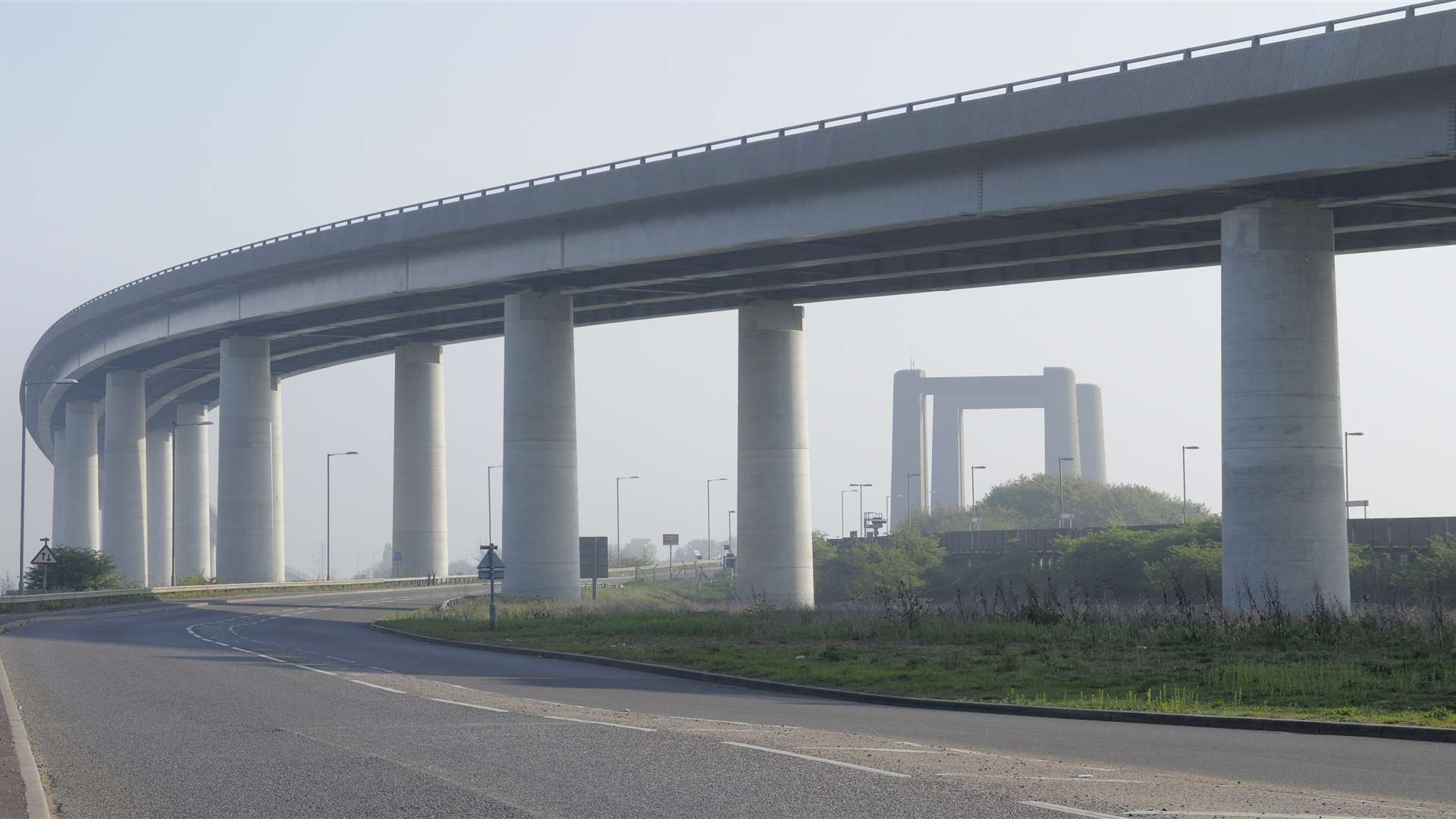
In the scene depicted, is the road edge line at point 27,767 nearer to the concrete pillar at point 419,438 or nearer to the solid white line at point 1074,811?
the solid white line at point 1074,811

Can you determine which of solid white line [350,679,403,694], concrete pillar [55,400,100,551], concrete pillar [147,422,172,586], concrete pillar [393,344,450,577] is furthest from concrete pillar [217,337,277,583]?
solid white line [350,679,403,694]

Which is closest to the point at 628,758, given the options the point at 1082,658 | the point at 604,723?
the point at 604,723

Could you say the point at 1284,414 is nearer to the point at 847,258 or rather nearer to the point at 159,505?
the point at 847,258

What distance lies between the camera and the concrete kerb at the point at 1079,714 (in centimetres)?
1806

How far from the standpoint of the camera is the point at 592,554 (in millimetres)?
61750

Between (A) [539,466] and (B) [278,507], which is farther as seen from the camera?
(B) [278,507]

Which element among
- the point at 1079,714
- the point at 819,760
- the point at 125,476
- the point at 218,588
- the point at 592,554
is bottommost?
the point at 218,588

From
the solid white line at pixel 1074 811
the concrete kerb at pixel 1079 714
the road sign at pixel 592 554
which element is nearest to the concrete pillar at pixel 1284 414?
the concrete kerb at pixel 1079 714

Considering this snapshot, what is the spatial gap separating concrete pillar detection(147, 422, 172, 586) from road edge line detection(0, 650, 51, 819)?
10065 centimetres

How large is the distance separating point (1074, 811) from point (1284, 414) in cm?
2955

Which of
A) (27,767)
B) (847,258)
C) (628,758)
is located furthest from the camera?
(847,258)

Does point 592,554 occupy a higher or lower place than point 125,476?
lower

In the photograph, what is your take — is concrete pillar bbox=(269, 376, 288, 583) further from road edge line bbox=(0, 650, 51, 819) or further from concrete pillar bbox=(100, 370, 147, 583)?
road edge line bbox=(0, 650, 51, 819)

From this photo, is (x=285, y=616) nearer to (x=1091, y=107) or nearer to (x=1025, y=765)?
(x=1091, y=107)
